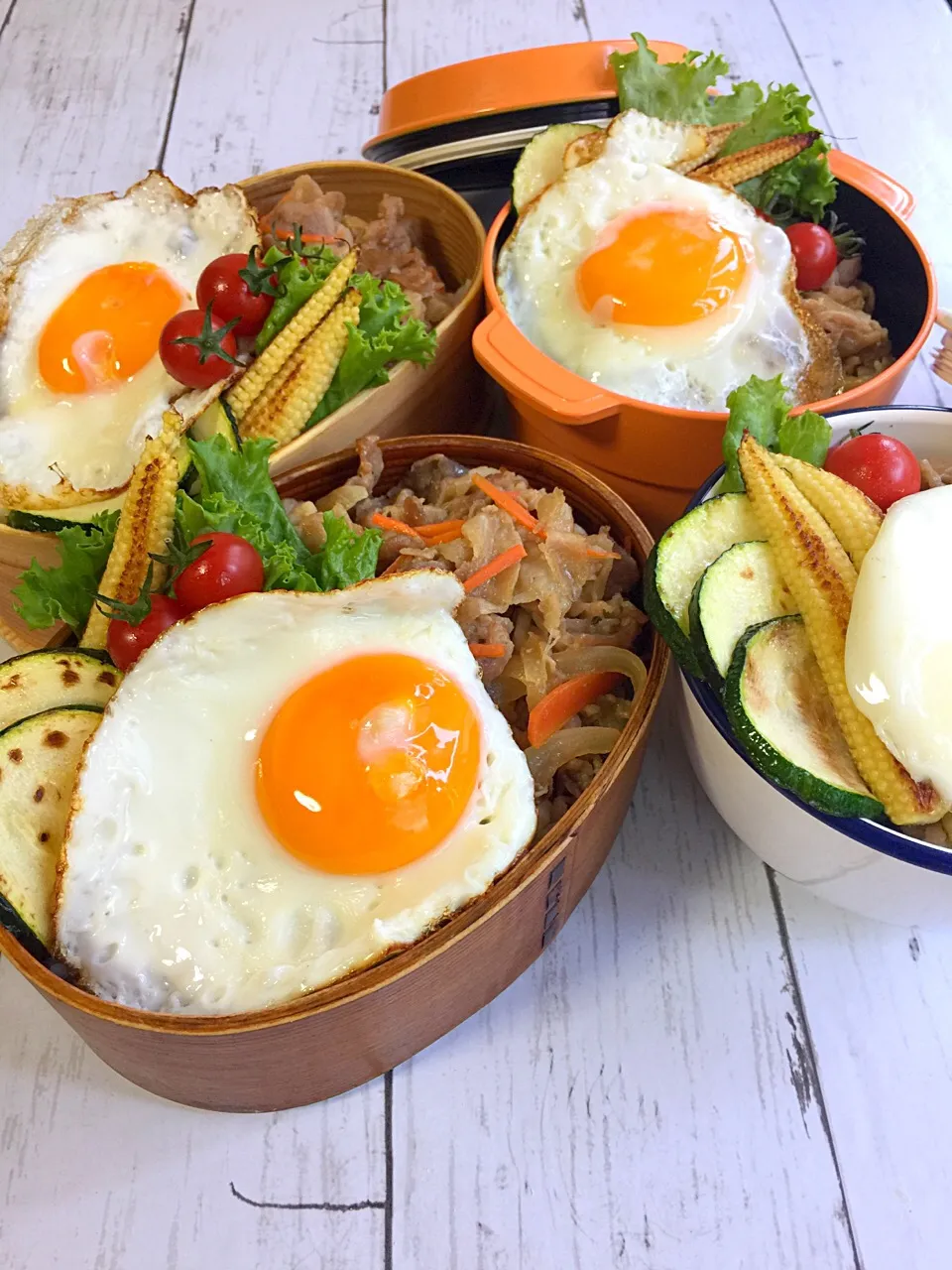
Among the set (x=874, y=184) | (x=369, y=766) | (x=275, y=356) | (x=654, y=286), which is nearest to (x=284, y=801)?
(x=369, y=766)

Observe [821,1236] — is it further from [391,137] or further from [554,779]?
[391,137]

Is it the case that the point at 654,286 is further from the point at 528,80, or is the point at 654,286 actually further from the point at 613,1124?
the point at 613,1124

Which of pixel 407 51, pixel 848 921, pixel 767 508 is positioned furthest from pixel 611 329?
pixel 407 51

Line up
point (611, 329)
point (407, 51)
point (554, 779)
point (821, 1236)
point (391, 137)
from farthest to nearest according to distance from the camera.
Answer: point (407, 51), point (391, 137), point (611, 329), point (554, 779), point (821, 1236)

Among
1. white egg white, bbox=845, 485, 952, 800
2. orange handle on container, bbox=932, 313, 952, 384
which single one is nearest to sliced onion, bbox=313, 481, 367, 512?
white egg white, bbox=845, 485, 952, 800

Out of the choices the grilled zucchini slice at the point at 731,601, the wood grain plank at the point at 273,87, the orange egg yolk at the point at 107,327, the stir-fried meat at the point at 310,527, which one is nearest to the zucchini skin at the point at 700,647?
the grilled zucchini slice at the point at 731,601

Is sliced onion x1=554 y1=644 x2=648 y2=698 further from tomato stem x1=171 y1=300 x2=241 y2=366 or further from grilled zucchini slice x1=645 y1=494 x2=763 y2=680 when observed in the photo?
tomato stem x1=171 y1=300 x2=241 y2=366

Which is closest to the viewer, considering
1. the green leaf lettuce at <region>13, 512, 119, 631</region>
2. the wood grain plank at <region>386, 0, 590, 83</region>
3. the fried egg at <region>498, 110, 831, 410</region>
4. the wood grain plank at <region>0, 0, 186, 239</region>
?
the green leaf lettuce at <region>13, 512, 119, 631</region>
